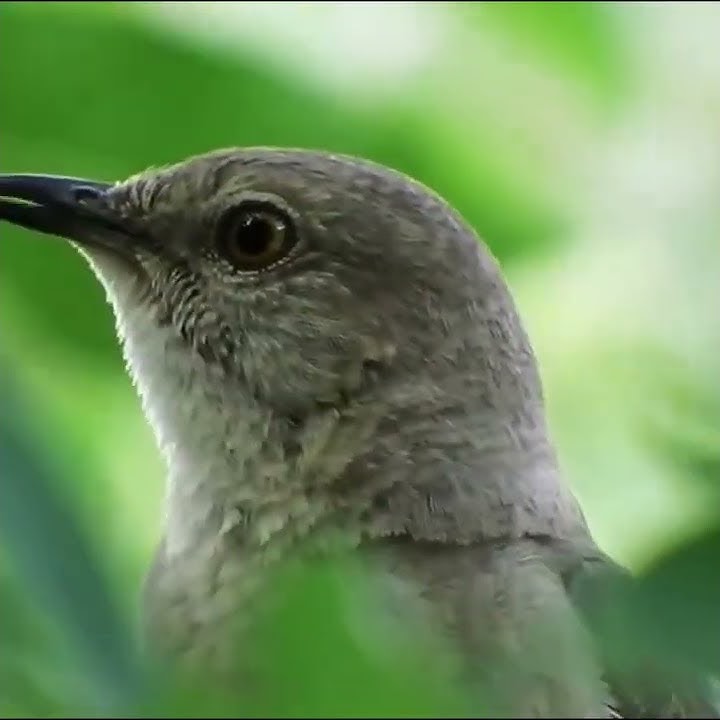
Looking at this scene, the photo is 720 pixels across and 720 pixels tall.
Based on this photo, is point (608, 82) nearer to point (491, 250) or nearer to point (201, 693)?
point (491, 250)

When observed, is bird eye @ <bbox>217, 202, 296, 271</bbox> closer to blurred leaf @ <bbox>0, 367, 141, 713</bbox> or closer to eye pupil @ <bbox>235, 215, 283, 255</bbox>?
eye pupil @ <bbox>235, 215, 283, 255</bbox>

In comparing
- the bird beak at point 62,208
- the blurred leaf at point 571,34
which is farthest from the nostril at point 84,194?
the blurred leaf at point 571,34

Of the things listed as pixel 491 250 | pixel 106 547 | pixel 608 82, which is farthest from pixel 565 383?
pixel 106 547

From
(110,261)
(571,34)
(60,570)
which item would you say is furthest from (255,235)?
(60,570)

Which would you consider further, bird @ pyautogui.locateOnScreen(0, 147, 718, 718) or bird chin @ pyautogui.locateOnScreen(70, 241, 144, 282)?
bird chin @ pyautogui.locateOnScreen(70, 241, 144, 282)

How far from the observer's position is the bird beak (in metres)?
1.96

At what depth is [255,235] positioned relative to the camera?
2020 millimetres

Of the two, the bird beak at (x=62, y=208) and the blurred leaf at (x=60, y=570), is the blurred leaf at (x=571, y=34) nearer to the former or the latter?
the bird beak at (x=62, y=208)

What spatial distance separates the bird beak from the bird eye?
18 centimetres

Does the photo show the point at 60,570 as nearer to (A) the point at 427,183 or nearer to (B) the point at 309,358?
(B) the point at 309,358

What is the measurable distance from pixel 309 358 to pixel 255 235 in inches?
7.9

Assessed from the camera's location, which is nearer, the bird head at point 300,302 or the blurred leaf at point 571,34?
the bird head at point 300,302

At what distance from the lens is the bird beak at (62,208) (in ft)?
6.42

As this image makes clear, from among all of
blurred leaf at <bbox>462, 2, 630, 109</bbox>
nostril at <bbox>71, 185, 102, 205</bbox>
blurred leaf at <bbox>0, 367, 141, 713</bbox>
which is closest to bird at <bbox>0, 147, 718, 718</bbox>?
nostril at <bbox>71, 185, 102, 205</bbox>
